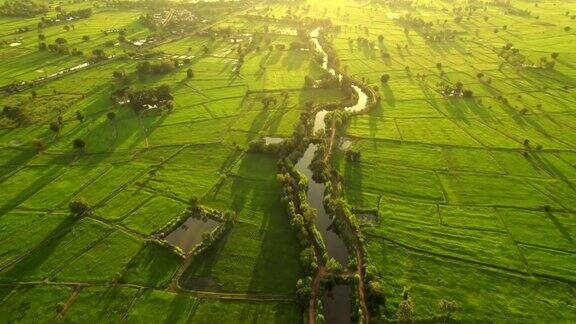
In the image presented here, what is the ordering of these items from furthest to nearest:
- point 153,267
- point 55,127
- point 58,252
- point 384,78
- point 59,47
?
point 59,47, point 384,78, point 55,127, point 58,252, point 153,267

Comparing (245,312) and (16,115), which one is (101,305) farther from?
(16,115)

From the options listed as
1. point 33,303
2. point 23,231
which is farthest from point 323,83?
point 33,303

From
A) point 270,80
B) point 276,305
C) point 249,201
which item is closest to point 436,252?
point 276,305

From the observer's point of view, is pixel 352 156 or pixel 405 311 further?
pixel 352 156

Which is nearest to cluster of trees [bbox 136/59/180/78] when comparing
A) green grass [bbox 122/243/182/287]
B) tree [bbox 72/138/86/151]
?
tree [bbox 72/138/86/151]

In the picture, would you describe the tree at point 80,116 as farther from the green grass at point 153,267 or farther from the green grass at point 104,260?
the green grass at point 153,267
